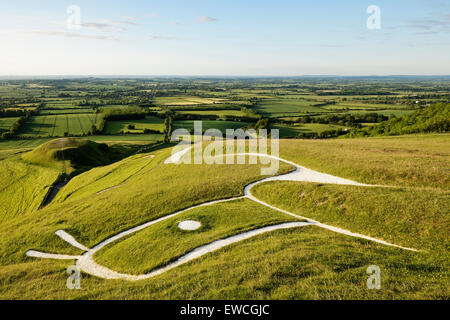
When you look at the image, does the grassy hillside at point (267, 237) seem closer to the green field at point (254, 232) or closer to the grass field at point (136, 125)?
the green field at point (254, 232)

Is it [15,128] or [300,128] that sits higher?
[300,128]

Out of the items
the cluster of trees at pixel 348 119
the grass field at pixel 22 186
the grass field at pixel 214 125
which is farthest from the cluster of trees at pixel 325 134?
the grass field at pixel 22 186

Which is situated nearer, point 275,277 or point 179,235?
point 275,277

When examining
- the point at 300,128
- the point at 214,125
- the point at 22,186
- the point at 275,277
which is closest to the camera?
the point at 275,277

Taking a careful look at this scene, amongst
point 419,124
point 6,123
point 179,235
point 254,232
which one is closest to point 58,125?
point 6,123

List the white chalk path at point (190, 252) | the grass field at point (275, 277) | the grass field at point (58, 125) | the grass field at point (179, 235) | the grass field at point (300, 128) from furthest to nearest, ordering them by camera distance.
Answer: the grass field at point (58, 125)
the grass field at point (300, 128)
the grass field at point (179, 235)
the white chalk path at point (190, 252)
the grass field at point (275, 277)

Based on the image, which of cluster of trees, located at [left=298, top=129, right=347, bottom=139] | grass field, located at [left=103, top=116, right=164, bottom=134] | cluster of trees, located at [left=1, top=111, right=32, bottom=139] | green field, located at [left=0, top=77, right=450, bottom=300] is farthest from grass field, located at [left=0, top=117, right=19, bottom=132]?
cluster of trees, located at [left=298, top=129, right=347, bottom=139]

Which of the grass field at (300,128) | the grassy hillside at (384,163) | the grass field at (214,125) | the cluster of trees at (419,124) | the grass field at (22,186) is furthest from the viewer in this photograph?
the grass field at (214,125)

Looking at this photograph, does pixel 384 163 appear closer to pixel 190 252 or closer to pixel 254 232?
pixel 254 232
